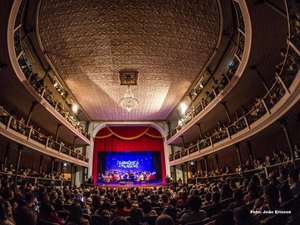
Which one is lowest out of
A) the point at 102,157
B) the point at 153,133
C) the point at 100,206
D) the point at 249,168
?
the point at 100,206

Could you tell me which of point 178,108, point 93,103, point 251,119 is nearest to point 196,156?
point 178,108

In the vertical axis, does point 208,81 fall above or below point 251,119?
above

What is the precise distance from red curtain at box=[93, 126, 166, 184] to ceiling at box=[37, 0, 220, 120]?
7.51 metres

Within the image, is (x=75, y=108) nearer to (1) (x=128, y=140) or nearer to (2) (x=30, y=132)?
(1) (x=128, y=140)

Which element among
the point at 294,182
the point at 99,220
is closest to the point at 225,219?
the point at 99,220

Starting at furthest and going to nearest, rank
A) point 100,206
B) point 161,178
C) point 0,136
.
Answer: point 161,178, point 0,136, point 100,206

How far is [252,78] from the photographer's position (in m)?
10.1

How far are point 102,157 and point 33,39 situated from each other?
48.2 feet

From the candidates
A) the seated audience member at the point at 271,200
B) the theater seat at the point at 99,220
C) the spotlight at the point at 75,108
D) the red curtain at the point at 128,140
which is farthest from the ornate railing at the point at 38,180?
the seated audience member at the point at 271,200

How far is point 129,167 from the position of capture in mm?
21969

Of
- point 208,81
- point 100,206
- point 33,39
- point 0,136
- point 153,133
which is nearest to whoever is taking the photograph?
point 100,206

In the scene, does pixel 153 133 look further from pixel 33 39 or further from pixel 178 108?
pixel 33 39

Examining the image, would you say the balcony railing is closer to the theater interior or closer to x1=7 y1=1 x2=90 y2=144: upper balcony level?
the theater interior

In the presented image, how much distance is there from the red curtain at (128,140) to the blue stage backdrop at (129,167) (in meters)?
0.66
